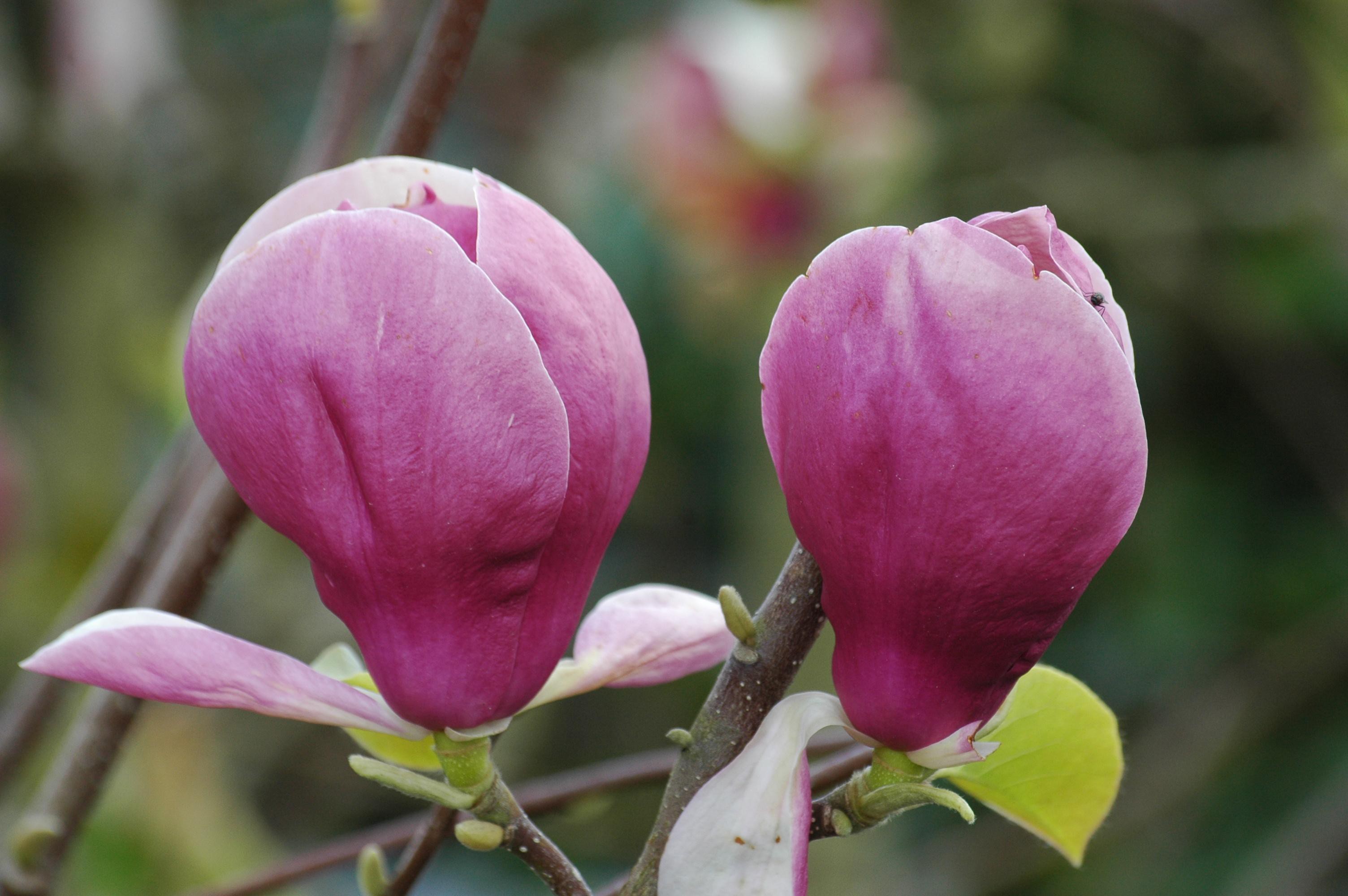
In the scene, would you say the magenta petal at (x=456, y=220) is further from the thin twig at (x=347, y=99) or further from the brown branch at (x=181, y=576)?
the thin twig at (x=347, y=99)

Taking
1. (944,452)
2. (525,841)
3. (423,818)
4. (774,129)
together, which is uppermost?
(944,452)

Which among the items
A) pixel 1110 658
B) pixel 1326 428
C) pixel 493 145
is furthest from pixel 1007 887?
pixel 493 145

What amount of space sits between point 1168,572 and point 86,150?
4.53 ft

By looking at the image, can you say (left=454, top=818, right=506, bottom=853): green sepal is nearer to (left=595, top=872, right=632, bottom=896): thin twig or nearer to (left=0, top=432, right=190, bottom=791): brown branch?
(left=595, top=872, right=632, bottom=896): thin twig

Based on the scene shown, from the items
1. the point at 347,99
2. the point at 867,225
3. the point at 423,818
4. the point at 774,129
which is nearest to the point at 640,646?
the point at 423,818

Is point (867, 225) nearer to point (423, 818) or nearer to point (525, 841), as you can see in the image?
point (423, 818)

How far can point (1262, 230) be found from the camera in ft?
5.22

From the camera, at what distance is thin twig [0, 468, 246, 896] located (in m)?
0.41

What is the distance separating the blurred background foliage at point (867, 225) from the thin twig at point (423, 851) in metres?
0.91

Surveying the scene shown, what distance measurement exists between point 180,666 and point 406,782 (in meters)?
0.05

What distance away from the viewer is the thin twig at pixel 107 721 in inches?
16.0

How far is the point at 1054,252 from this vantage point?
0.24m

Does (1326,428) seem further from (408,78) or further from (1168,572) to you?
(408,78)

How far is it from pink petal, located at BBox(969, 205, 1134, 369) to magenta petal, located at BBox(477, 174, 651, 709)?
0.24 ft
